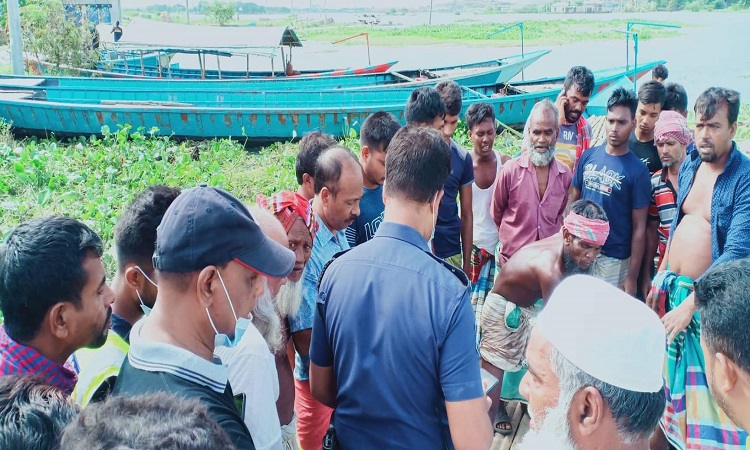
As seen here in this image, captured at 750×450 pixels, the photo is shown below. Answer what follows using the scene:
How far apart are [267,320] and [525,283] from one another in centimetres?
153

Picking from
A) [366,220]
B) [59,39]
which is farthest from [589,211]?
[59,39]

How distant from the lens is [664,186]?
12.0ft

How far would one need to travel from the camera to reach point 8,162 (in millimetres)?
7816

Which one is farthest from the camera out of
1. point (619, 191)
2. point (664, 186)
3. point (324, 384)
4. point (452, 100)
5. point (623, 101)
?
point (452, 100)

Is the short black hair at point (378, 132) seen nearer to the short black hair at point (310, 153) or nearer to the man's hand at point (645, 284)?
the short black hair at point (310, 153)

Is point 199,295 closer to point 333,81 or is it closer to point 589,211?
point 589,211

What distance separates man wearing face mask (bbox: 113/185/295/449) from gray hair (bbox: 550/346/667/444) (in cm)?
78

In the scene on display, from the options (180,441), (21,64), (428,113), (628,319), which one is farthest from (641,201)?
(21,64)

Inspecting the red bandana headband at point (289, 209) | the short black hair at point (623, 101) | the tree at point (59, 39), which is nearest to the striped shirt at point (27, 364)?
the red bandana headband at point (289, 209)

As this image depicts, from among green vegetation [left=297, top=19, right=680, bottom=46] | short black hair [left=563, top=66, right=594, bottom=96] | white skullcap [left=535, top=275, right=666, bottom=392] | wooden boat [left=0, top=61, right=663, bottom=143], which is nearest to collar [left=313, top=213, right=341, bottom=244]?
white skullcap [left=535, top=275, right=666, bottom=392]

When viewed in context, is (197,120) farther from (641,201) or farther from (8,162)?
(641,201)

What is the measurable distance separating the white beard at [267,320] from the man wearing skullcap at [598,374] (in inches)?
34.1

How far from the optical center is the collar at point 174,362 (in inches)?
53.2

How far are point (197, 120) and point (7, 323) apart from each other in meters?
10.1
